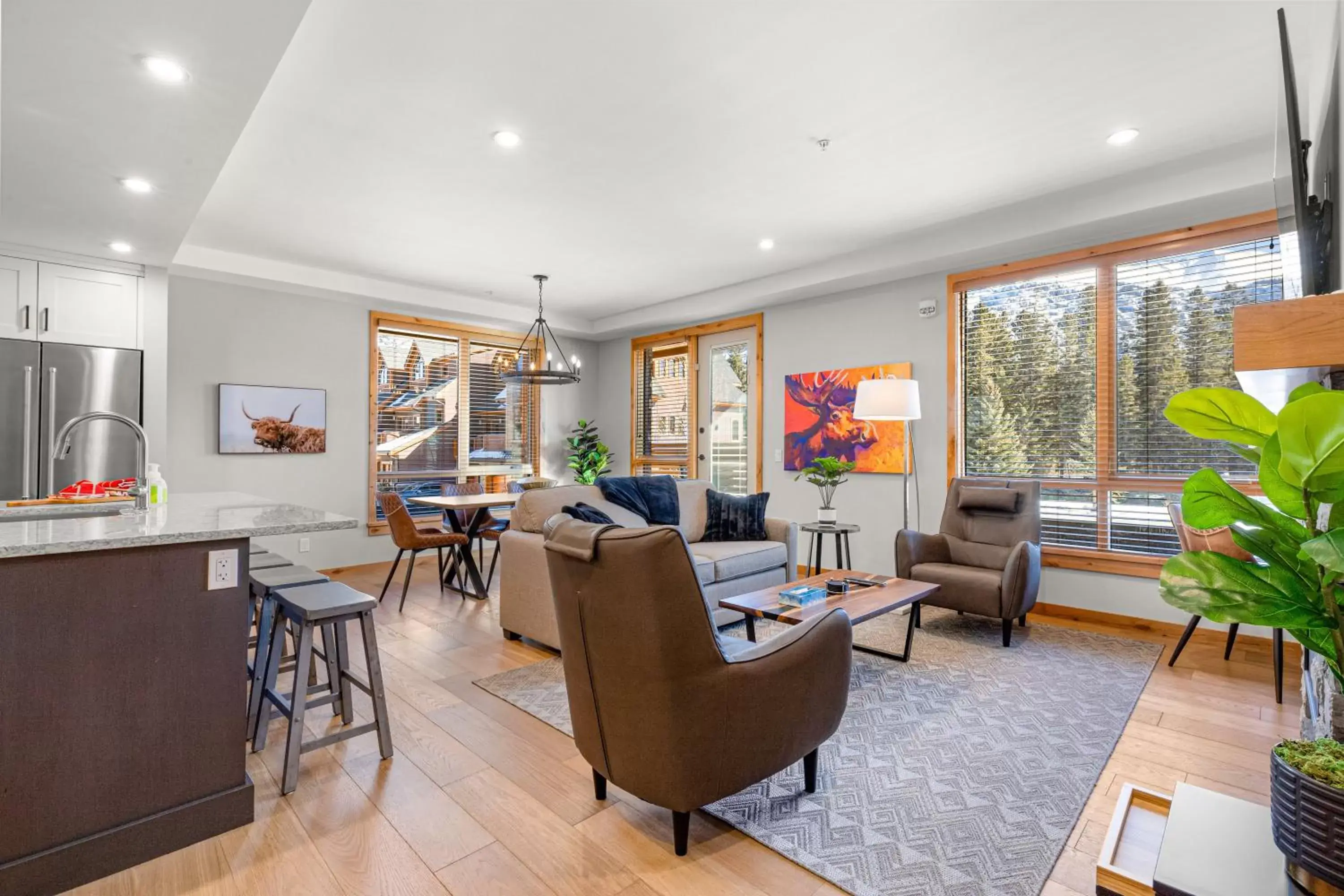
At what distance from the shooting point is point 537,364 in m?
7.49

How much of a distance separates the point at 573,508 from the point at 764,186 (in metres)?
2.27

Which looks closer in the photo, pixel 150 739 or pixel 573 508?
pixel 150 739

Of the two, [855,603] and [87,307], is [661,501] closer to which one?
[855,603]

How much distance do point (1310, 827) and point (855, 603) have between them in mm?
2352

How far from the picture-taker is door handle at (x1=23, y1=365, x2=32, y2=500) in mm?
3873

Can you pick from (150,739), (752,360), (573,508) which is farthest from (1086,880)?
(752,360)

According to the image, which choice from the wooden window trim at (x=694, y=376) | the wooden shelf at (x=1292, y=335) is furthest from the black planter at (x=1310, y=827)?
the wooden window trim at (x=694, y=376)

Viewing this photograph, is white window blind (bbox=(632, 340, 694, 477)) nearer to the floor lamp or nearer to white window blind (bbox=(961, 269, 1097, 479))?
the floor lamp

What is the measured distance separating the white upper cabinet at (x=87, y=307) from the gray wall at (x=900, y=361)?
501cm

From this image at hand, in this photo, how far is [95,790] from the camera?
1779 mm

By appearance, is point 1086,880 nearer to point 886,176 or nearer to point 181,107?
point 886,176

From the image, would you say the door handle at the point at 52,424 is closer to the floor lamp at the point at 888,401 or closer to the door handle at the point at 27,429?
the door handle at the point at 27,429

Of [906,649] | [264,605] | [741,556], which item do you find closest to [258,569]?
[264,605]

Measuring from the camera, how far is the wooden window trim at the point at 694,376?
6270mm
